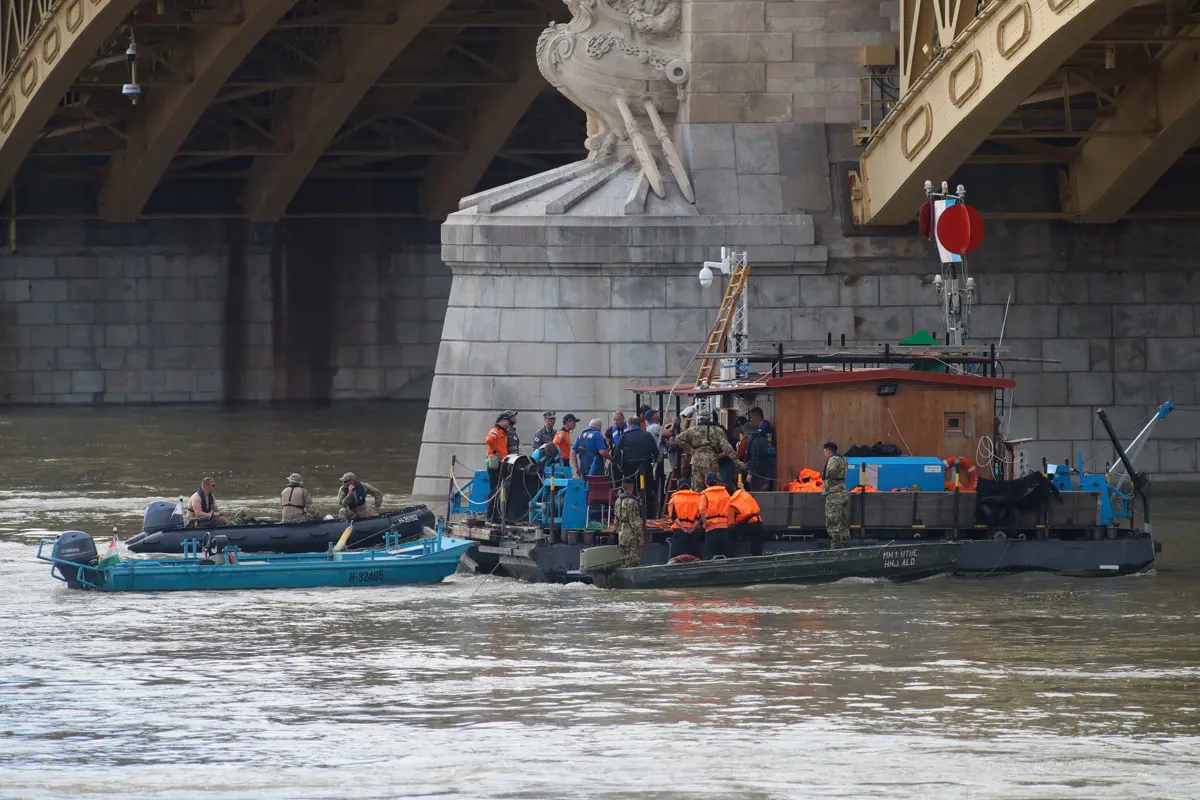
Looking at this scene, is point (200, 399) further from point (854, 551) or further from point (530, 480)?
point (854, 551)

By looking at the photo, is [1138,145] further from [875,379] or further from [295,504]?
[295,504]

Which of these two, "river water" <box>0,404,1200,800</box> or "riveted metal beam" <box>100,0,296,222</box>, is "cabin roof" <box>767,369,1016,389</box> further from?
"riveted metal beam" <box>100,0,296,222</box>

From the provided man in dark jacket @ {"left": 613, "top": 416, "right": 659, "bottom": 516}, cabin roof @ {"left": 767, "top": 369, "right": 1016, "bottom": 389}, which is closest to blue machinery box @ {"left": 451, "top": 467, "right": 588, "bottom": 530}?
man in dark jacket @ {"left": 613, "top": 416, "right": 659, "bottom": 516}

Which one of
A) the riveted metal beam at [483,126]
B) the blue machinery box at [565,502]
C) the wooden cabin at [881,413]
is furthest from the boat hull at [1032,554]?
the riveted metal beam at [483,126]

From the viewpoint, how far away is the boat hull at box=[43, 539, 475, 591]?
2483 cm

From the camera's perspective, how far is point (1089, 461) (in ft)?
108

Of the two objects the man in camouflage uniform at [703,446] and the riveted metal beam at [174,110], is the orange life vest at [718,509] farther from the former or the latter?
the riveted metal beam at [174,110]

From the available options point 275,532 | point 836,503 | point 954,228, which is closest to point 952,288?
point 954,228

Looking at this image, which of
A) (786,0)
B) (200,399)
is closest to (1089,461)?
(786,0)

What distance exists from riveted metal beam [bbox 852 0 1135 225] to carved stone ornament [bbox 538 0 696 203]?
2837 millimetres

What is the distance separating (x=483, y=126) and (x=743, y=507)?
27546mm

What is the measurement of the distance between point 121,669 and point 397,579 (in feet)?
18.6

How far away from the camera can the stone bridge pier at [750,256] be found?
1280 inches

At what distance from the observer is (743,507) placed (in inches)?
964
